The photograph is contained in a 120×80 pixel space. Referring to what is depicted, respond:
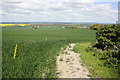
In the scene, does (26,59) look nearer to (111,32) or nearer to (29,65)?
(29,65)

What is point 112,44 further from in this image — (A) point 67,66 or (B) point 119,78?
(B) point 119,78

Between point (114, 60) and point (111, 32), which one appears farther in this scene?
point (111, 32)

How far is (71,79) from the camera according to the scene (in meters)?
9.70

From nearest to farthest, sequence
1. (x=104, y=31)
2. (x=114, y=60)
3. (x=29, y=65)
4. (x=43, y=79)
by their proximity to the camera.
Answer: (x=43, y=79), (x=29, y=65), (x=114, y=60), (x=104, y=31)

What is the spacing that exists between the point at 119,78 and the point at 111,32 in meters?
10.0

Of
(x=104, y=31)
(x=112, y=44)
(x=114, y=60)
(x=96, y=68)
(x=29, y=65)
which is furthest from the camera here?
(x=104, y=31)

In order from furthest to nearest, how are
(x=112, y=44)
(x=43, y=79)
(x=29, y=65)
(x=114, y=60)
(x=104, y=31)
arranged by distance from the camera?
1. (x=104, y=31)
2. (x=112, y=44)
3. (x=114, y=60)
4. (x=29, y=65)
5. (x=43, y=79)

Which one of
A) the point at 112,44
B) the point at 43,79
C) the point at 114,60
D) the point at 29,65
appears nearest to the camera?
the point at 43,79

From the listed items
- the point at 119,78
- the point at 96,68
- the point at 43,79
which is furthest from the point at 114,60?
the point at 43,79

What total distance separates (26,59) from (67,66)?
2977 millimetres

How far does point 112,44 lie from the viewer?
18234 millimetres

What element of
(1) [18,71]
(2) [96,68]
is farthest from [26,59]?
(2) [96,68]

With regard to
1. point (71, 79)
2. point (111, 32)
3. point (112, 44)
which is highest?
point (111, 32)

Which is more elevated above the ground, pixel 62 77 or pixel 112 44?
pixel 112 44
